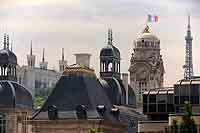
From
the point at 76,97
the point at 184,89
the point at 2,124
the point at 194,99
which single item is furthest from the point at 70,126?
the point at 194,99

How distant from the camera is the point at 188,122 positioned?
4151 inches

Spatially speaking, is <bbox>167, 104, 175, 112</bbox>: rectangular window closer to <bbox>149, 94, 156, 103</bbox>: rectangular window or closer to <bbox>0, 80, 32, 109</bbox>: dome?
<bbox>149, 94, 156, 103</bbox>: rectangular window

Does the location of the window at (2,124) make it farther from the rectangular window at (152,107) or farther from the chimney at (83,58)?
the rectangular window at (152,107)

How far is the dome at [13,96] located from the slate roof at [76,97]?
8553mm

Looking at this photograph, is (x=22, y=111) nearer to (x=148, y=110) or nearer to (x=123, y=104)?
(x=123, y=104)

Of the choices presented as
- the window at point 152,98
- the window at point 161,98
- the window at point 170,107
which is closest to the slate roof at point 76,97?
the window at point 152,98

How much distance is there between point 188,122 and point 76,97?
2842 centimetres

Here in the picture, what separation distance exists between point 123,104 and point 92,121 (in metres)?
18.4

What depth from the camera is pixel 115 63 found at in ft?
484

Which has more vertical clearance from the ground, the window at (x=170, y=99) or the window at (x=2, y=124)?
the window at (x=170, y=99)

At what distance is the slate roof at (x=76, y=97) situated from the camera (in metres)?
130

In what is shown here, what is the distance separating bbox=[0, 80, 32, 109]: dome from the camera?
461ft

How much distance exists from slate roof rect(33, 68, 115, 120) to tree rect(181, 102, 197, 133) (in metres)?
23.2

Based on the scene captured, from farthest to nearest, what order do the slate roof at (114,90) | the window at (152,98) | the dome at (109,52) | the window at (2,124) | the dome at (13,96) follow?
1. the dome at (109,52)
2. the slate roof at (114,90)
3. the window at (2,124)
4. the dome at (13,96)
5. the window at (152,98)
